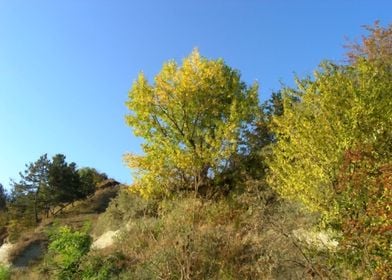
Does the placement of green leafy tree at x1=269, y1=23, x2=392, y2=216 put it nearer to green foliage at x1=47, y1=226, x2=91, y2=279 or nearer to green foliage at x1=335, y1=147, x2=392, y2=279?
green foliage at x1=335, y1=147, x2=392, y2=279

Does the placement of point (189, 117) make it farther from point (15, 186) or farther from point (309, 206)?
point (15, 186)

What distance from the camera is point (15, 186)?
52875 mm

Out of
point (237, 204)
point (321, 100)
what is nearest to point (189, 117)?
point (237, 204)

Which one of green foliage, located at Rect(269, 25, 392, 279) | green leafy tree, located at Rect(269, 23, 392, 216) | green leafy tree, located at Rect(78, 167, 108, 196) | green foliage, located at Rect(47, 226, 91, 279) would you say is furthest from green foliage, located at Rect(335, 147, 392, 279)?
green leafy tree, located at Rect(78, 167, 108, 196)

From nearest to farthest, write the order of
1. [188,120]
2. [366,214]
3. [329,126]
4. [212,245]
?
[366,214] < [212,245] < [329,126] < [188,120]

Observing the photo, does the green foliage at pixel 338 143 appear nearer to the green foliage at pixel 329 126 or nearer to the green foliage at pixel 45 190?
the green foliage at pixel 329 126

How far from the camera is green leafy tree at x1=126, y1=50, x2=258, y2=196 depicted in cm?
2838

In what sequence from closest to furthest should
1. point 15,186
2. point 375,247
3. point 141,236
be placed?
point 375,247 → point 141,236 → point 15,186

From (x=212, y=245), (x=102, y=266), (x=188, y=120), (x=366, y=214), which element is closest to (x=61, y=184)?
(x=188, y=120)

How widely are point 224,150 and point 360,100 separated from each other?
12004mm

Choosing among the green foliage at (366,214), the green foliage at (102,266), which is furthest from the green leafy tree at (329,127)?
the green foliage at (102,266)

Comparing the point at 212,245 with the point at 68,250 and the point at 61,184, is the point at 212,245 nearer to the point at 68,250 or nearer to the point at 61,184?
the point at 68,250

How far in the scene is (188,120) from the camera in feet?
98.0

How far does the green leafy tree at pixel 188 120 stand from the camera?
1117 inches
